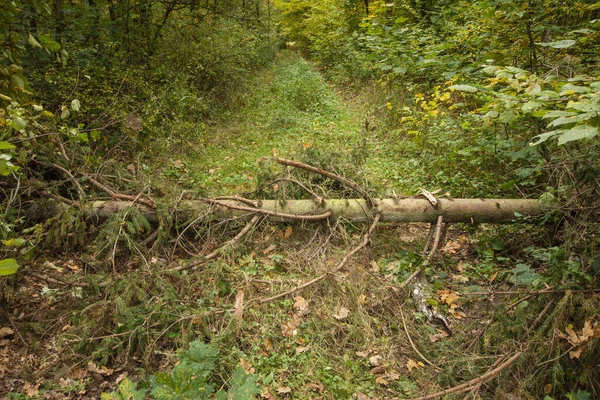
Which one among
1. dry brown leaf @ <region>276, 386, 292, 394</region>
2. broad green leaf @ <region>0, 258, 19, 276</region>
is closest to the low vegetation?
dry brown leaf @ <region>276, 386, 292, 394</region>

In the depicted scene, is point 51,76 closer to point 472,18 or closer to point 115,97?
point 115,97

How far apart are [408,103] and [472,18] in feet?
6.85

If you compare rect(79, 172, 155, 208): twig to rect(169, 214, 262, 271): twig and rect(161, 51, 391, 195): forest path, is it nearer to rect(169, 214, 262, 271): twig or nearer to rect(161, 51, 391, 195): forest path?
rect(161, 51, 391, 195): forest path

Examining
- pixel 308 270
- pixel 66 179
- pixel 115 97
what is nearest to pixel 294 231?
pixel 308 270

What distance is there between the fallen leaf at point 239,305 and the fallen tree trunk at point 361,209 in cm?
121

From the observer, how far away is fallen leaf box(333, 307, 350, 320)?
3658 millimetres

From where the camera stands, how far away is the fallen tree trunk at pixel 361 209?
14.9ft

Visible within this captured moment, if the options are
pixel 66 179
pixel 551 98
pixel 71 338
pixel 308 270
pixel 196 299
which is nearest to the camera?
pixel 551 98

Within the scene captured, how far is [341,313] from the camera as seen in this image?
3695mm

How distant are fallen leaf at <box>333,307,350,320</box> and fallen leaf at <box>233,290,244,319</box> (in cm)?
88

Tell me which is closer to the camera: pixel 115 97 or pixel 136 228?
pixel 136 228

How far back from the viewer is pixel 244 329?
349 centimetres

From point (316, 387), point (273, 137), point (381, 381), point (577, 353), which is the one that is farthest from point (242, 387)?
point (273, 137)

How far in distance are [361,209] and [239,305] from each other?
1941 mm
